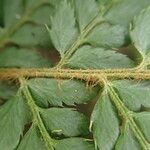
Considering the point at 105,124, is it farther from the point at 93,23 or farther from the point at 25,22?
the point at 25,22

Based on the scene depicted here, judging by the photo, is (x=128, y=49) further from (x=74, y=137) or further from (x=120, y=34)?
(x=74, y=137)

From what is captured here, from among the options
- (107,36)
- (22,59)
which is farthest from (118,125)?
(22,59)

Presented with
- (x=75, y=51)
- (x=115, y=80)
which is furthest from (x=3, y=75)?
(x=115, y=80)

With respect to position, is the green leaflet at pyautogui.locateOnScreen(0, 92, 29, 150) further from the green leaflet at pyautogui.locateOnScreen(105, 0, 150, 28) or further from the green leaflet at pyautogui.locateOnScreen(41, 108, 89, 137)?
the green leaflet at pyautogui.locateOnScreen(105, 0, 150, 28)

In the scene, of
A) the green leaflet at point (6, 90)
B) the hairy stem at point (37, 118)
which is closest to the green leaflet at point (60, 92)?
A: the hairy stem at point (37, 118)

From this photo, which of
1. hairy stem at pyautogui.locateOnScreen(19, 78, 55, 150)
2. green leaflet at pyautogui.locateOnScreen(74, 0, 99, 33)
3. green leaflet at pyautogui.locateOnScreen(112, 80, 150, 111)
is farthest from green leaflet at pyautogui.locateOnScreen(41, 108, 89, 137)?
green leaflet at pyautogui.locateOnScreen(74, 0, 99, 33)
